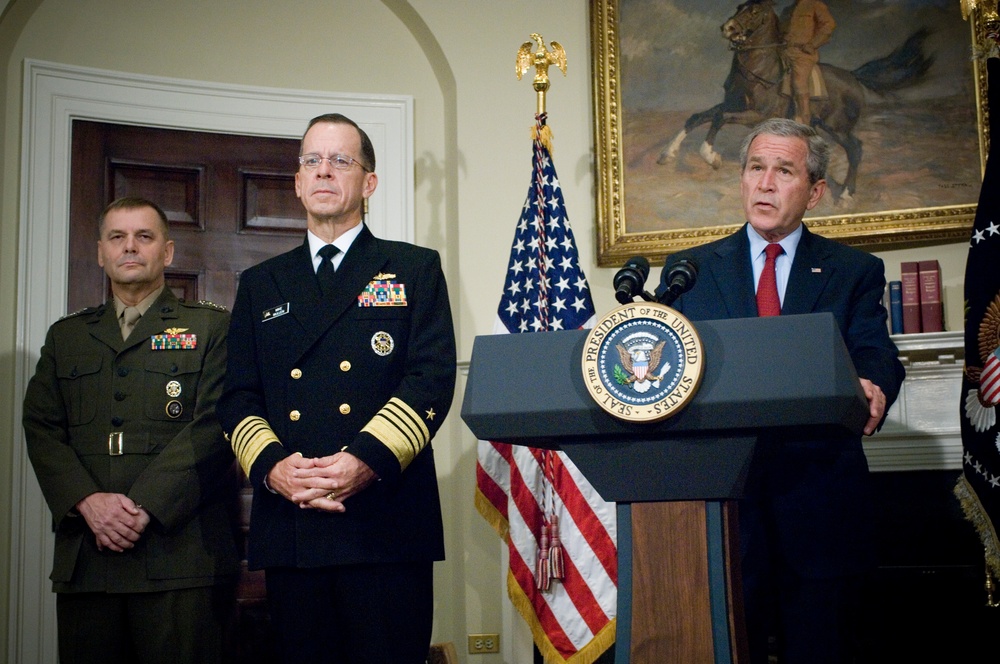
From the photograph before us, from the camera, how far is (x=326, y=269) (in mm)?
2650

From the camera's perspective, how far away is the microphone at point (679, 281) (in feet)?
5.61

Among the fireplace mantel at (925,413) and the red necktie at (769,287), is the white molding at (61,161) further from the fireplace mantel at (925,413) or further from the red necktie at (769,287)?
the red necktie at (769,287)

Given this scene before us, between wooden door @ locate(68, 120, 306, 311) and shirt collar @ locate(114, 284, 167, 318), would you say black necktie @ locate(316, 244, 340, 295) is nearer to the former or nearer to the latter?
shirt collar @ locate(114, 284, 167, 318)

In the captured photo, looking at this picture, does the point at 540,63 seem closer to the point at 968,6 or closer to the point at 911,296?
the point at 968,6

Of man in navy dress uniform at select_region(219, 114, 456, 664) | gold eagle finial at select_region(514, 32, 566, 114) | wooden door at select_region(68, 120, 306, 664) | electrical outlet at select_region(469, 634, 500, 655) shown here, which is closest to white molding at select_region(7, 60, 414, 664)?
wooden door at select_region(68, 120, 306, 664)

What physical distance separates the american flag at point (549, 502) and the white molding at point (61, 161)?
2.69 ft

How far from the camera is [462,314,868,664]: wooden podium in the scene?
1.56 m

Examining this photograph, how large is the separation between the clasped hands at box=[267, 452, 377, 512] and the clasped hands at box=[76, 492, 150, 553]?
2.92 ft

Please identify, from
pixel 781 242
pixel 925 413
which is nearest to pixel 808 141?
pixel 781 242

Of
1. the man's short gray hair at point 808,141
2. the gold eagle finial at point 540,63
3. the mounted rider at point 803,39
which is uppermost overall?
the mounted rider at point 803,39

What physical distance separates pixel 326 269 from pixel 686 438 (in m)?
1.29

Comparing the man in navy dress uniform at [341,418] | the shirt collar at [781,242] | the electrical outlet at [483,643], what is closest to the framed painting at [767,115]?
the electrical outlet at [483,643]

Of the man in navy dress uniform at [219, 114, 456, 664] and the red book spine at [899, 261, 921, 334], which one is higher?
the red book spine at [899, 261, 921, 334]

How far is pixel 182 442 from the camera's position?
314 centimetres
